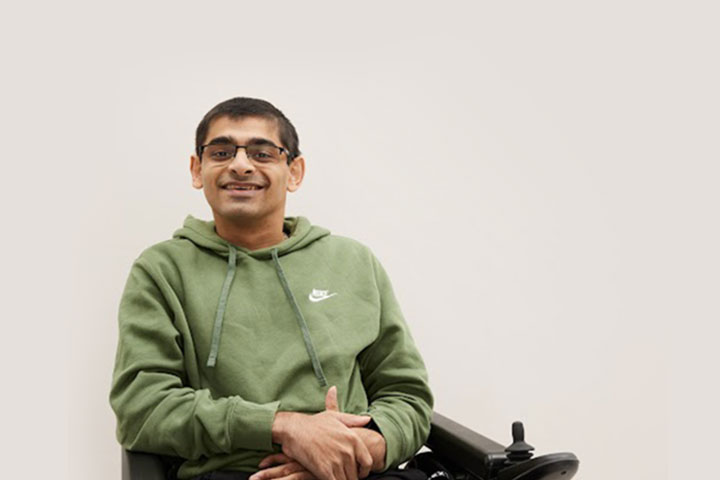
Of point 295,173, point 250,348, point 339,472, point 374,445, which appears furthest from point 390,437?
point 295,173

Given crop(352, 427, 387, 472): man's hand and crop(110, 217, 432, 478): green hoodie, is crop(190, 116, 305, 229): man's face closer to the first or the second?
crop(110, 217, 432, 478): green hoodie

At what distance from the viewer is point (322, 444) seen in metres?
1.50

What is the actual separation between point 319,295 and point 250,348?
0.21 metres

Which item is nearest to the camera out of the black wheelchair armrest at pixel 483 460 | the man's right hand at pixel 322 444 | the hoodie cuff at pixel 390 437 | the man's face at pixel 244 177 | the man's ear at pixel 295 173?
the black wheelchair armrest at pixel 483 460

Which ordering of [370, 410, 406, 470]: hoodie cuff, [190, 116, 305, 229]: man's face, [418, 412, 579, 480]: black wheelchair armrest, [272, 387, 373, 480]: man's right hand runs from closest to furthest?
[418, 412, 579, 480]: black wheelchair armrest
[272, 387, 373, 480]: man's right hand
[370, 410, 406, 470]: hoodie cuff
[190, 116, 305, 229]: man's face

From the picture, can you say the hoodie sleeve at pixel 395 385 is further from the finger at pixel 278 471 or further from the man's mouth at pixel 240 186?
the man's mouth at pixel 240 186

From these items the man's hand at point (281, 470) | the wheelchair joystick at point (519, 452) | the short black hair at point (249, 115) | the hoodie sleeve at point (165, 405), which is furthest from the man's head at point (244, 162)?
the wheelchair joystick at point (519, 452)

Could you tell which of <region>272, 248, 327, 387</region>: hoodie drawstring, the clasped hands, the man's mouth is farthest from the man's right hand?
the man's mouth

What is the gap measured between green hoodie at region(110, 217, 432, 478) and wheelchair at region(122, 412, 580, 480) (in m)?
0.05

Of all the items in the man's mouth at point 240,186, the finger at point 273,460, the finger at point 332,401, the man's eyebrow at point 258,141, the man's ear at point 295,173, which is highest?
the man's eyebrow at point 258,141

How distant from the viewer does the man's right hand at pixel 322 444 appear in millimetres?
1493

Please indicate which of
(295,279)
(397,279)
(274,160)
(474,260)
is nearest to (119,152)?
(274,160)

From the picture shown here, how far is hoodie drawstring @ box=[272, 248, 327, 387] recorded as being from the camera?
1.65 meters

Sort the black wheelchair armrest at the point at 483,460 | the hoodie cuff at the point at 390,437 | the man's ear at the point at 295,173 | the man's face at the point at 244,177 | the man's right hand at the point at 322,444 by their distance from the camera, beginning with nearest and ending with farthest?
1. the black wheelchair armrest at the point at 483,460
2. the man's right hand at the point at 322,444
3. the hoodie cuff at the point at 390,437
4. the man's face at the point at 244,177
5. the man's ear at the point at 295,173
